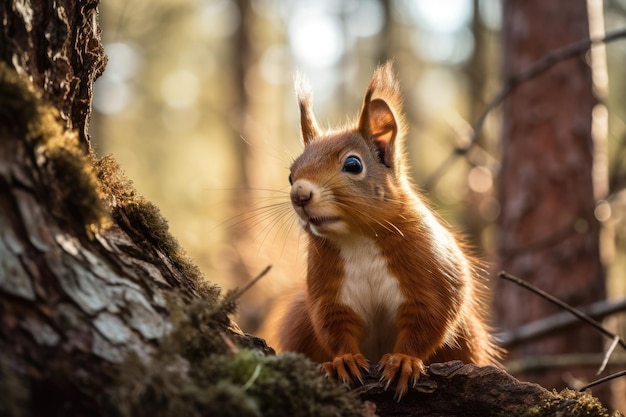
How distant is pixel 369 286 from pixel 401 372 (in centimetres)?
56

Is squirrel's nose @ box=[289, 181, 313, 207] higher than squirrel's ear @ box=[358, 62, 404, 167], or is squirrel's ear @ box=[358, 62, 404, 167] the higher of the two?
squirrel's ear @ box=[358, 62, 404, 167]

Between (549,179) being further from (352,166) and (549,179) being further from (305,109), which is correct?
(352,166)

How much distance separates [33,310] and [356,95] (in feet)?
56.5

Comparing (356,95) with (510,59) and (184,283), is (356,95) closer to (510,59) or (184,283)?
(510,59)

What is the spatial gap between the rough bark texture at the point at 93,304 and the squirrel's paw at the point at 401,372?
4 centimetres

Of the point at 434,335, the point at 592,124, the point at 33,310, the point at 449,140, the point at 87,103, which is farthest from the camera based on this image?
the point at 449,140

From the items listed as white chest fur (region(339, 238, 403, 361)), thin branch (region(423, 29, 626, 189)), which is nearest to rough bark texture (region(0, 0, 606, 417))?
white chest fur (region(339, 238, 403, 361))

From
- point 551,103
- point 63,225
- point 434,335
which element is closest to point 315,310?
point 434,335

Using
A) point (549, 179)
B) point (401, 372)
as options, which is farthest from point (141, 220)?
point (549, 179)

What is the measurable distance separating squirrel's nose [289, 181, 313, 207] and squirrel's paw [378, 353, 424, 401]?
0.62 m

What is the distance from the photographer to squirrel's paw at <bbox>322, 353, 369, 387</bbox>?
6.30 ft

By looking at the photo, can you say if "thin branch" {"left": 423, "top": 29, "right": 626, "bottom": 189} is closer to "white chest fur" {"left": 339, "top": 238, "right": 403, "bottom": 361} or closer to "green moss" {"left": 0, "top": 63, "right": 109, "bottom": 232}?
"white chest fur" {"left": 339, "top": 238, "right": 403, "bottom": 361}

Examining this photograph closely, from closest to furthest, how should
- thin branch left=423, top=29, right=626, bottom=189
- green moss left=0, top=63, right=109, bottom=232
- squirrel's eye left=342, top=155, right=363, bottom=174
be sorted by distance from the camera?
green moss left=0, top=63, right=109, bottom=232
squirrel's eye left=342, top=155, right=363, bottom=174
thin branch left=423, top=29, right=626, bottom=189

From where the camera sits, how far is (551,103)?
490 centimetres
